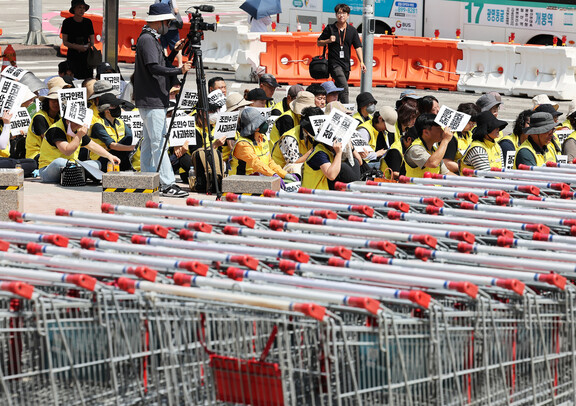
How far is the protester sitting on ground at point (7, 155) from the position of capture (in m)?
13.7

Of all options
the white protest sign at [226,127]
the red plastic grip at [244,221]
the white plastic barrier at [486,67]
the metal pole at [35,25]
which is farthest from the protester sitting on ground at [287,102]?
the metal pole at [35,25]

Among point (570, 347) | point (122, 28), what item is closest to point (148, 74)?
point (570, 347)

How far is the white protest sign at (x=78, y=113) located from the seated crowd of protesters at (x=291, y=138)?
106mm

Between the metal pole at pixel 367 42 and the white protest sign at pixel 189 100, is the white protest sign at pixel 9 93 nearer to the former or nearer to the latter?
the white protest sign at pixel 189 100

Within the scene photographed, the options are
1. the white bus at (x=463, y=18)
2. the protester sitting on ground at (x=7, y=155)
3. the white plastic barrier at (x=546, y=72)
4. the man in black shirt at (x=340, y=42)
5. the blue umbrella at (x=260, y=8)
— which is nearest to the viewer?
the protester sitting on ground at (x=7, y=155)

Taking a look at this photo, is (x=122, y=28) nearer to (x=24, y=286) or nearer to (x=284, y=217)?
Result: (x=284, y=217)

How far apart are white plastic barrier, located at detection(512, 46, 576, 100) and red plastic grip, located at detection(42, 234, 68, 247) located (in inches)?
711

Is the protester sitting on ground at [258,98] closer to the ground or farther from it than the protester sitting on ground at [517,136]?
farther from it

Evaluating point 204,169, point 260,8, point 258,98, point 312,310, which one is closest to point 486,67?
point 260,8

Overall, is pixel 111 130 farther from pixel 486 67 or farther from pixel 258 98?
pixel 486 67

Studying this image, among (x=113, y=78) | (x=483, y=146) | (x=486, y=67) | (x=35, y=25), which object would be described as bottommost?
(x=483, y=146)

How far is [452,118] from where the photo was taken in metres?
11.9

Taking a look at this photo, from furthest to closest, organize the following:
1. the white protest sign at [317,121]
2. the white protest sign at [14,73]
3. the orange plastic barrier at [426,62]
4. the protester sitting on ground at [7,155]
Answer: the orange plastic barrier at [426,62] → the white protest sign at [14,73] → the protester sitting on ground at [7,155] → the white protest sign at [317,121]

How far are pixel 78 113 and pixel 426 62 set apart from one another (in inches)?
505
